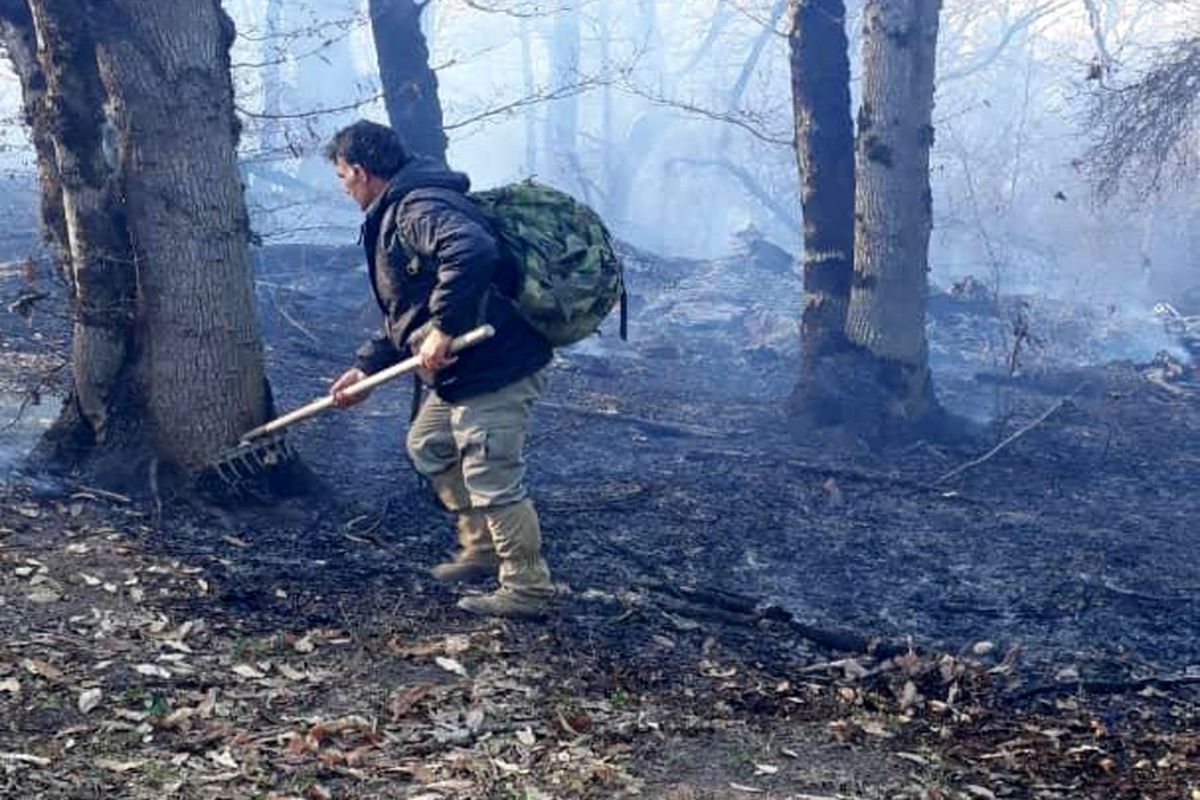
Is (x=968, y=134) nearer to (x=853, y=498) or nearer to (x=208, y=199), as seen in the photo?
(x=853, y=498)

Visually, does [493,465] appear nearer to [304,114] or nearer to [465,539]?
[465,539]

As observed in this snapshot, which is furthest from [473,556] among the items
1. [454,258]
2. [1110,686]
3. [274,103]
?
[274,103]

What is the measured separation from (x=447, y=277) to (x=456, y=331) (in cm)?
22

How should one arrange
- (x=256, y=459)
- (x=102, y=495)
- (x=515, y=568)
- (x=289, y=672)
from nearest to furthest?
(x=289, y=672) → (x=515, y=568) → (x=102, y=495) → (x=256, y=459)

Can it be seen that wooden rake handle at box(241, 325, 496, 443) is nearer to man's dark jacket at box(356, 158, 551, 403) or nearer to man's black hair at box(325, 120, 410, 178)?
man's dark jacket at box(356, 158, 551, 403)

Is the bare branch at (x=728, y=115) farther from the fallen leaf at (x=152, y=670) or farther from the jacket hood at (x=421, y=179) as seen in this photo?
the fallen leaf at (x=152, y=670)

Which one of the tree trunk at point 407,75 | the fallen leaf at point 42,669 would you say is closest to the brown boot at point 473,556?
the fallen leaf at point 42,669

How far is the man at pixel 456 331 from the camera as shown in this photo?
466 cm

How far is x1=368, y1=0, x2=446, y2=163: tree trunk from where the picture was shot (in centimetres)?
1296

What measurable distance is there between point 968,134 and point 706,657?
32.8m

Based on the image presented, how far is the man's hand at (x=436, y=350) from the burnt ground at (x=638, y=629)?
1.07 meters

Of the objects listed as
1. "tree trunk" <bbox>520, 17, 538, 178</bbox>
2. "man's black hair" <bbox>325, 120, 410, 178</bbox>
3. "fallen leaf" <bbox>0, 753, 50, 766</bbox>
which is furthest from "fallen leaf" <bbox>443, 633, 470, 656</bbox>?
"tree trunk" <bbox>520, 17, 538, 178</bbox>

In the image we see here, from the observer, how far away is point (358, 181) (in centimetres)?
496

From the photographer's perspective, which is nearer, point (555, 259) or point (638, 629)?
point (555, 259)
